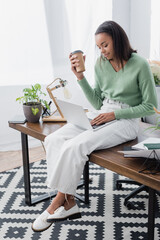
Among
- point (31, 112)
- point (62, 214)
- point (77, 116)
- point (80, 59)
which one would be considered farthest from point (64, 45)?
point (62, 214)

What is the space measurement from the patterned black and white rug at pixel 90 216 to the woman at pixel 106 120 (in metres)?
0.22

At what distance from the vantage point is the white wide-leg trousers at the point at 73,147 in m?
1.56

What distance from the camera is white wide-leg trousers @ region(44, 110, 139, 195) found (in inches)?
61.5

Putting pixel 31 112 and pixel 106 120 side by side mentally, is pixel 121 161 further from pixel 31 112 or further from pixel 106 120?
pixel 31 112

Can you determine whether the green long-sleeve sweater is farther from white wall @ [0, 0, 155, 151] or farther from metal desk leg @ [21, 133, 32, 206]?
white wall @ [0, 0, 155, 151]

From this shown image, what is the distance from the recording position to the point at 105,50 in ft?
6.08

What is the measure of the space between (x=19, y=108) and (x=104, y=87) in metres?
1.65

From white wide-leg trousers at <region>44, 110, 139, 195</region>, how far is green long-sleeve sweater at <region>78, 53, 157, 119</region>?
110mm

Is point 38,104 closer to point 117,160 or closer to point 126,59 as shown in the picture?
point 126,59

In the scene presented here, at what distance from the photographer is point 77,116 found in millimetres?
1670

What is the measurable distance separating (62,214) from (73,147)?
38cm

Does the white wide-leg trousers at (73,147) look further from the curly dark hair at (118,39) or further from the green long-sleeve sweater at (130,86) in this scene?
the curly dark hair at (118,39)

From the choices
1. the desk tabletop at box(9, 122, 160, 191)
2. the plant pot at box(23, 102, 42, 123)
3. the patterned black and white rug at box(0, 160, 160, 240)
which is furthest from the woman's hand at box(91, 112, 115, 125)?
the patterned black and white rug at box(0, 160, 160, 240)

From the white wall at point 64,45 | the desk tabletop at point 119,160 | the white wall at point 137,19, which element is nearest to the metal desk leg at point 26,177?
the desk tabletop at point 119,160
